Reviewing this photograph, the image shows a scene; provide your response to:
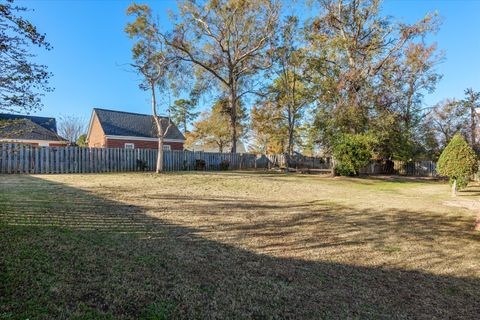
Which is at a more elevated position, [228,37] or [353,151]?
[228,37]

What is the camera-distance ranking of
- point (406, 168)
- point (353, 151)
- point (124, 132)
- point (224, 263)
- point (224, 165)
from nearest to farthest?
1. point (224, 263)
2. point (353, 151)
3. point (224, 165)
4. point (124, 132)
5. point (406, 168)

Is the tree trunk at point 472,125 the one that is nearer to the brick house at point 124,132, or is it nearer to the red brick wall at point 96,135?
the brick house at point 124,132

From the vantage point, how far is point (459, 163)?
9.06 m

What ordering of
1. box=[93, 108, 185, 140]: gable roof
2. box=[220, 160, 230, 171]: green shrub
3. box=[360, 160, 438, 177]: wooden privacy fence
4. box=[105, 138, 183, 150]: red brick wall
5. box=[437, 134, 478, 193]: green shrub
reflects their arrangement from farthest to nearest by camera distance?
1. box=[93, 108, 185, 140]: gable roof
2. box=[360, 160, 438, 177]: wooden privacy fence
3. box=[105, 138, 183, 150]: red brick wall
4. box=[220, 160, 230, 171]: green shrub
5. box=[437, 134, 478, 193]: green shrub

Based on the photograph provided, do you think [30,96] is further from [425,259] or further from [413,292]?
[425,259]

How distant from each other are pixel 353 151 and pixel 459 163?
6881mm

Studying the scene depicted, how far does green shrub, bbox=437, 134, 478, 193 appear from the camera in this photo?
29.5 ft

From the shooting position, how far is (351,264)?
3.33 m

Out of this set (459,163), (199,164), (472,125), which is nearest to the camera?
(459,163)

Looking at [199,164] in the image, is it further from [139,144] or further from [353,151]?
[353,151]

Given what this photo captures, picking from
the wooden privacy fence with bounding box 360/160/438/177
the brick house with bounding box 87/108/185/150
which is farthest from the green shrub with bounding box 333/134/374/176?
the brick house with bounding box 87/108/185/150

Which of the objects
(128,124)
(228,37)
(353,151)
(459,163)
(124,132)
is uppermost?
Result: (228,37)

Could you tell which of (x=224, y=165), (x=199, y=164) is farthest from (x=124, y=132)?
(x=224, y=165)

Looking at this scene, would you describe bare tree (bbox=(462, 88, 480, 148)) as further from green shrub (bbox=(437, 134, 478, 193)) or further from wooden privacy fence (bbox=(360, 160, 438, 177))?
green shrub (bbox=(437, 134, 478, 193))
